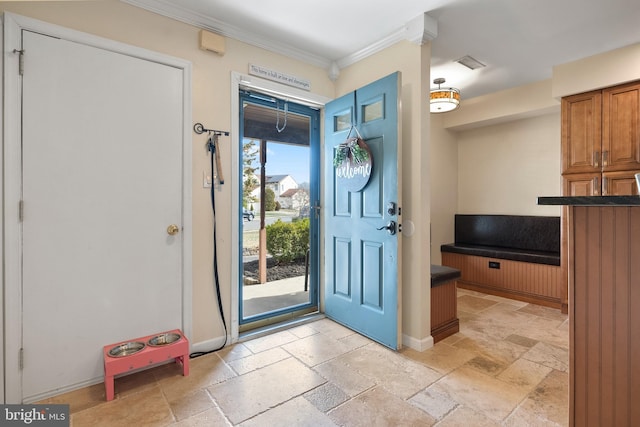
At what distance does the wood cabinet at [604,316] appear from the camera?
1.09 metres

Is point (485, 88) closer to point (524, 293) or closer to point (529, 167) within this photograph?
point (529, 167)

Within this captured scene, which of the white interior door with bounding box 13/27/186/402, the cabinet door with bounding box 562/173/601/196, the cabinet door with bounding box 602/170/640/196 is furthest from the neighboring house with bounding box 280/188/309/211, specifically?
the cabinet door with bounding box 602/170/640/196

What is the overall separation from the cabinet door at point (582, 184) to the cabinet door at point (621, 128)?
0.41 feet

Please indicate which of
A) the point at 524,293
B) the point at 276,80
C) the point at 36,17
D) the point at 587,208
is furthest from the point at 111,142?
the point at 524,293

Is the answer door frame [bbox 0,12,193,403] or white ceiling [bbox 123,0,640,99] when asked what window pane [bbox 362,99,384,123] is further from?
door frame [bbox 0,12,193,403]

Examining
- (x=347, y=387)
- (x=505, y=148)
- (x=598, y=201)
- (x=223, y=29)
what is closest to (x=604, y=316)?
(x=598, y=201)

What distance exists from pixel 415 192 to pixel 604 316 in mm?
1521

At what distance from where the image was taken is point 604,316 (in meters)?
1.14

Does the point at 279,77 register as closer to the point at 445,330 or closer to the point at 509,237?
the point at 445,330

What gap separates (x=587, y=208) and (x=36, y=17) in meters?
2.99

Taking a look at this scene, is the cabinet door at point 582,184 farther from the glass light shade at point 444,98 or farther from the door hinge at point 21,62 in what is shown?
the door hinge at point 21,62

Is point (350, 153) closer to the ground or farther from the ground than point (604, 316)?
farther from the ground

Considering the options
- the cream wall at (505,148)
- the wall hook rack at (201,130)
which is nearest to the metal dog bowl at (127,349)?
the wall hook rack at (201,130)

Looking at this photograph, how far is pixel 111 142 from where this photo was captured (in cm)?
204
